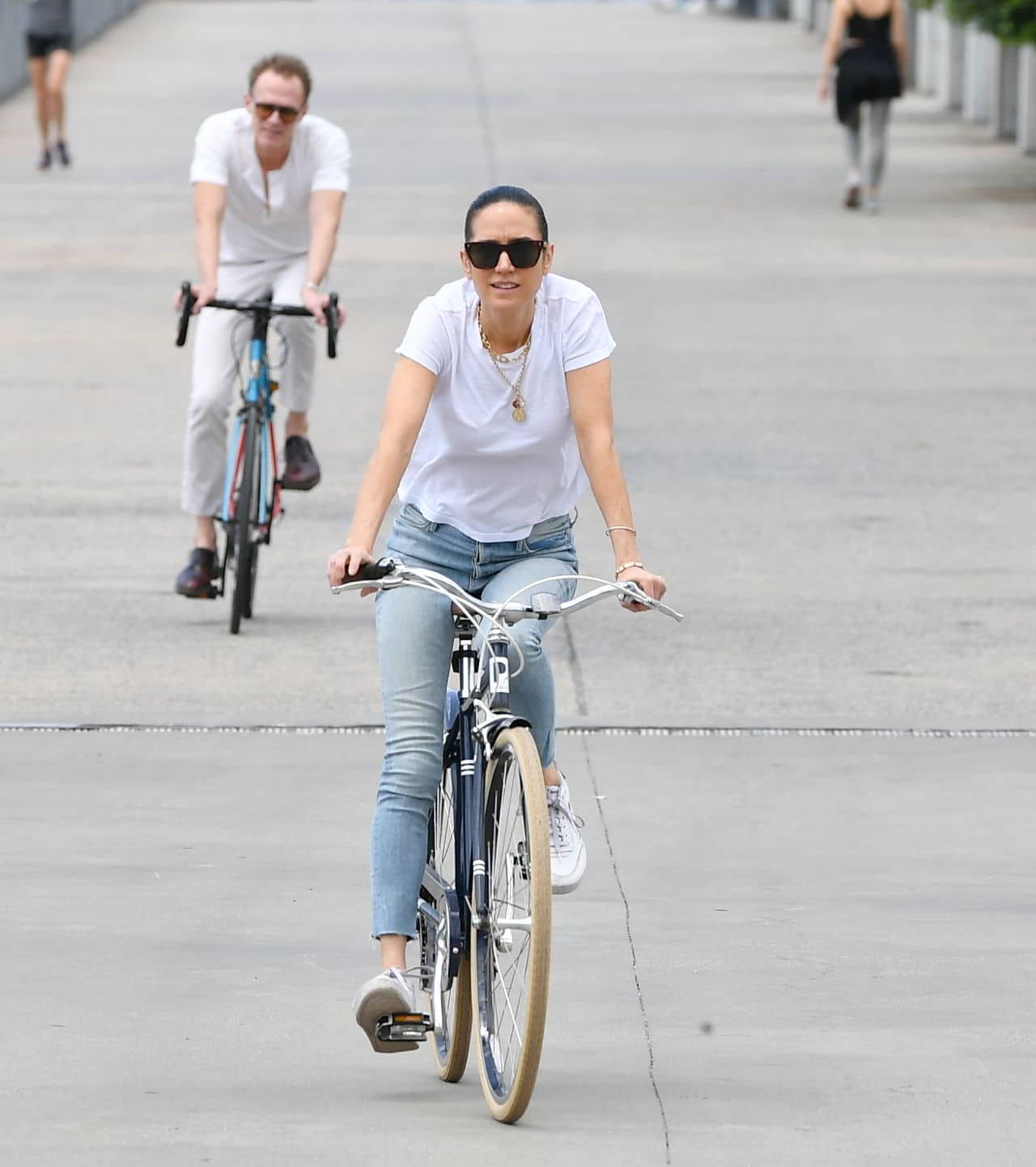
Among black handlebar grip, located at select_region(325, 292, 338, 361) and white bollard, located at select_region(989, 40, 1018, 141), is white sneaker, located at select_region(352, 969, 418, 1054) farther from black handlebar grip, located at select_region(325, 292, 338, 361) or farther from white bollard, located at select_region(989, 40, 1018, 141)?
white bollard, located at select_region(989, 40, 1018, 141)

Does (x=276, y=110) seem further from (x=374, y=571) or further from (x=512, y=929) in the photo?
(x=512, y=929)

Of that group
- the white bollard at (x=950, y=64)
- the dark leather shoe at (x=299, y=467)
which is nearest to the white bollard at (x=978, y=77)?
the white bollard at (x=950, y=64)

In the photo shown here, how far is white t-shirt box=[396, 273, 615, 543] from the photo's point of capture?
5.46 meters

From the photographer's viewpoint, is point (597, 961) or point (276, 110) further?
point (276, 110)

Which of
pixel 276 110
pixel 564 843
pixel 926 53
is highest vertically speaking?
pixel 276 110

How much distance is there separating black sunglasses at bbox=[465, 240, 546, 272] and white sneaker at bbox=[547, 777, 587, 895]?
1069mm

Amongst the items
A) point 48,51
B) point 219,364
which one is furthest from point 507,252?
point 48,51

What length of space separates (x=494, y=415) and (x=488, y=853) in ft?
2.98

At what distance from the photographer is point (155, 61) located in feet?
128

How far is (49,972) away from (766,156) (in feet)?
74.9

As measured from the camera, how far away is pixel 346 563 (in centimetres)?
510

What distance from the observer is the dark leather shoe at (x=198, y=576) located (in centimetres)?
992

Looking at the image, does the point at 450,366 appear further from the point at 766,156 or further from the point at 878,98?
the point at 766,156

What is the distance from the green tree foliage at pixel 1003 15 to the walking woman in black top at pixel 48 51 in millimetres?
8009
